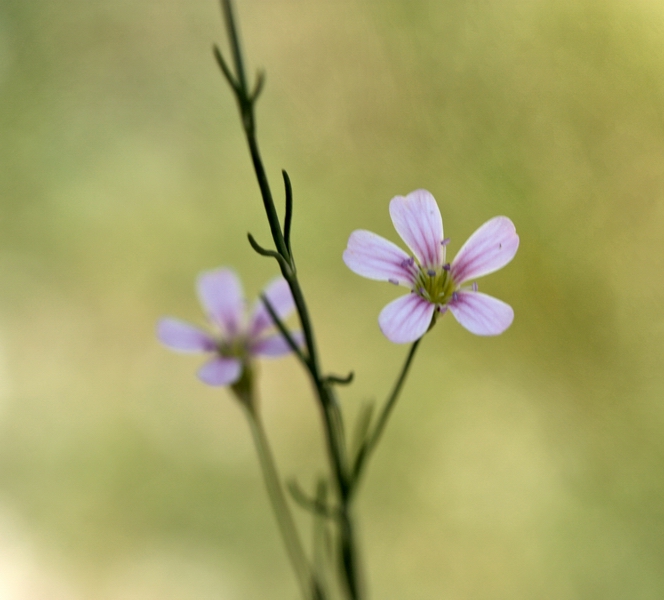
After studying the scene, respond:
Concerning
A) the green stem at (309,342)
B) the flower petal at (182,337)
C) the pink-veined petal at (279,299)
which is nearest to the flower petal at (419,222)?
the green stem at (309,342)

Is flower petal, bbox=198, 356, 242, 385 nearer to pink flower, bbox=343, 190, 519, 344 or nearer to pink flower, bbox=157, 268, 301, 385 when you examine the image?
pink flower, bbox=157, 268, 301, 385

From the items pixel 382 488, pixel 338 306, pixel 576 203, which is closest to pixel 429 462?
pixel 382 488

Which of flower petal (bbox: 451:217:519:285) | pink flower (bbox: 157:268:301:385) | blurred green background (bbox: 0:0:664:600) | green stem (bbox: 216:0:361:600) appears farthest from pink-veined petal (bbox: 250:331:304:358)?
blurred green background (bbox: 0:0:664:600)

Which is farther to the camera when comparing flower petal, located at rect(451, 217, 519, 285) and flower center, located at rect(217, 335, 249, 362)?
flower center, located at rect(217, 335, 249, 362)

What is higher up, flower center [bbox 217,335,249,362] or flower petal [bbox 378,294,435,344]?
flower center [bbox 217,335,249,362]

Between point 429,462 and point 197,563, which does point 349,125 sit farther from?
point 197,563

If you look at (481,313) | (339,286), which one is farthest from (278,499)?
(339,286)

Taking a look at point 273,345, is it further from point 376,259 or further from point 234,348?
point 376,259

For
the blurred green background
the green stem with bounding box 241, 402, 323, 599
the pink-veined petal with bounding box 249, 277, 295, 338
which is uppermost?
the blurred green background
